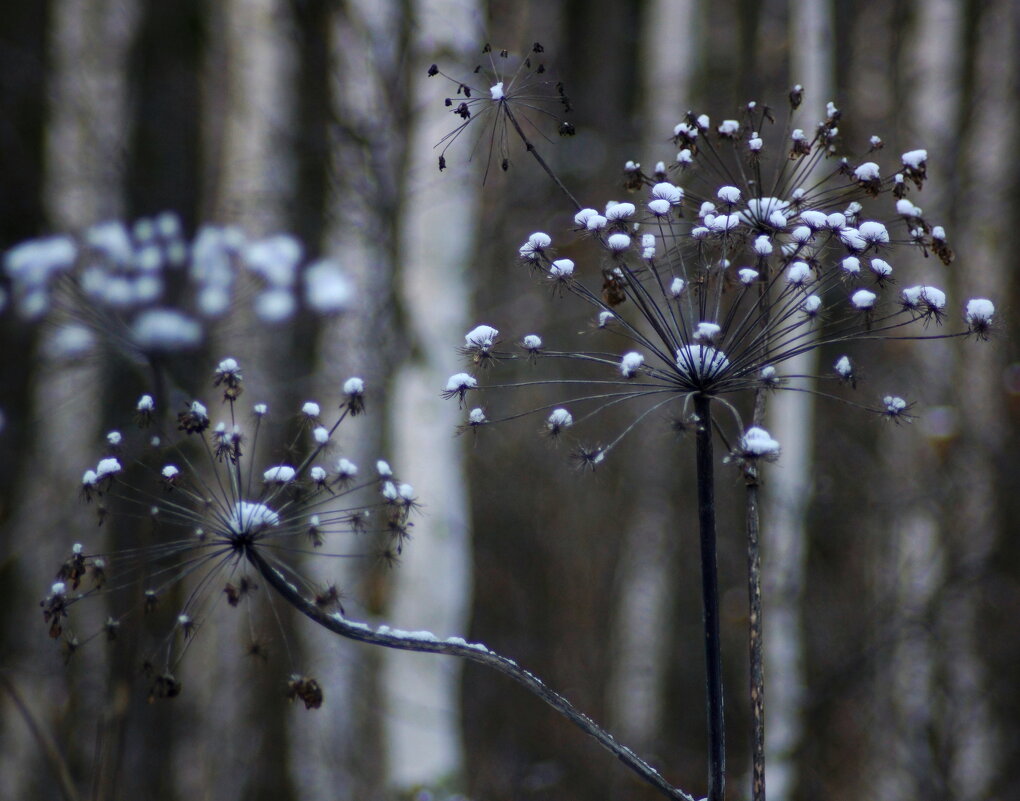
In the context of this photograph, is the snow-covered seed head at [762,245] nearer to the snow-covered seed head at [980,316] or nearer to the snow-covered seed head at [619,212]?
the snow-covered seed head at [619,212]

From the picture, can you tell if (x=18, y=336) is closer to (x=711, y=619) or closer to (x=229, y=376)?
(x=229, y=376)

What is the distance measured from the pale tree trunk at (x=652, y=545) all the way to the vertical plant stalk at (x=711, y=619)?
6128 mm

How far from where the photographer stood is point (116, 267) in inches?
136

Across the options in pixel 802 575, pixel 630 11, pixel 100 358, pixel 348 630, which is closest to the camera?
pixel 348 630

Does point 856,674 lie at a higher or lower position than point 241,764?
higher

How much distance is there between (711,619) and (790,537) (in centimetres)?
523

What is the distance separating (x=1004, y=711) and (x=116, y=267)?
18.8 feet

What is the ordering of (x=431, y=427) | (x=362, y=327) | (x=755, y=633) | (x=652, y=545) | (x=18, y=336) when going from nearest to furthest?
(x=755, y=633) < (x=431, y=427) < (x=362, y=327) < (x=18, y=336) < (x=652, y=545)

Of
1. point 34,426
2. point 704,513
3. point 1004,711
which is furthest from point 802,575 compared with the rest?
point 34,426

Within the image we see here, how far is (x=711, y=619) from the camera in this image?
1.39 metres

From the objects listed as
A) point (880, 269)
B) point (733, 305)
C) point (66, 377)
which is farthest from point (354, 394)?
point (66, 377)

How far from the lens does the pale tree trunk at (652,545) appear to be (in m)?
7.58

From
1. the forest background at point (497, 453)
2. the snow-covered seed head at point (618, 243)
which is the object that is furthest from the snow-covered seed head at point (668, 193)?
the forest background at point (497, 453)

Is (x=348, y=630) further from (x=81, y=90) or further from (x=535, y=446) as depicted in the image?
(x=535, y=446)
